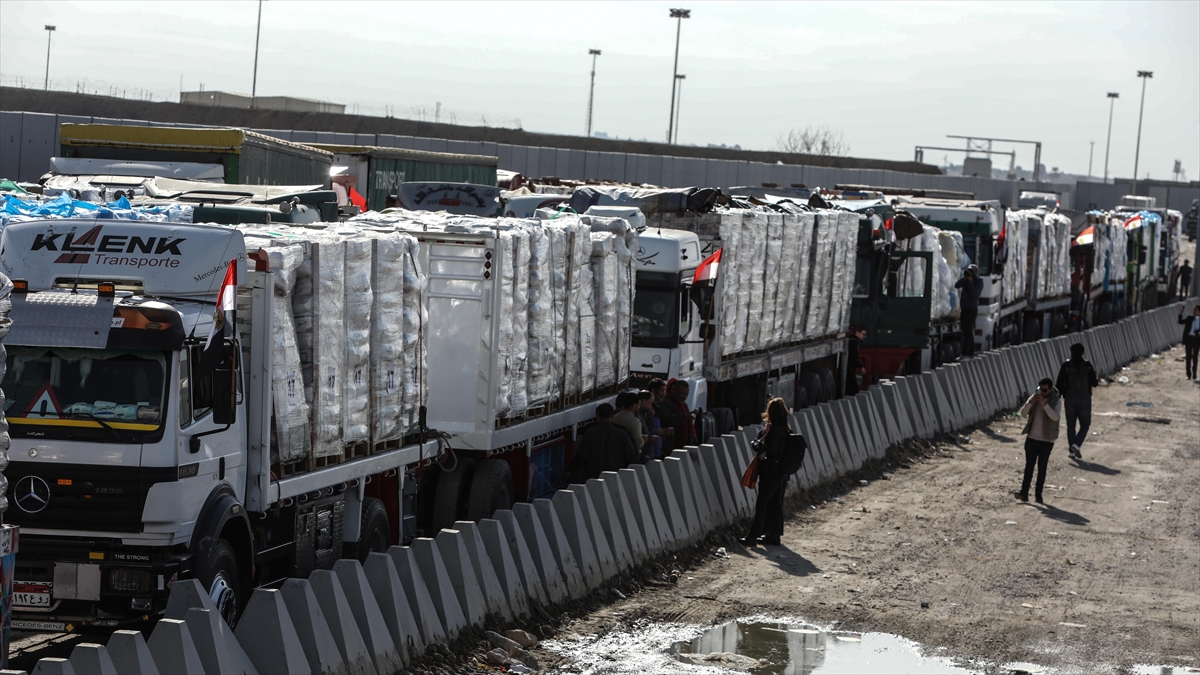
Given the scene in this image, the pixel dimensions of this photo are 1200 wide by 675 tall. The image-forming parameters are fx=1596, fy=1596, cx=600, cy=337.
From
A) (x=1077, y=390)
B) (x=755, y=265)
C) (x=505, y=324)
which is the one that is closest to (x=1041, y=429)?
(x=1077, y=390)

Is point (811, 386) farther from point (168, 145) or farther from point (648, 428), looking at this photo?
point (168, 145)

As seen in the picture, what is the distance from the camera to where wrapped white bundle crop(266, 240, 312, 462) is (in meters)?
10.6

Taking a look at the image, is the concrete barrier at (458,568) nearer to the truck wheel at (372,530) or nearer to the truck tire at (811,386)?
the truck wheel at (372,530)

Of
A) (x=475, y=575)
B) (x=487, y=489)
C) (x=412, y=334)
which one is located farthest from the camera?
(x=487, y=489)

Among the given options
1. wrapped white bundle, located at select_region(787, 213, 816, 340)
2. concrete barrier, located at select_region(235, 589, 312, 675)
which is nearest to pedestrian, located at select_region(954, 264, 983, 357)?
wrapped white bundle, located at select_region(787, 213, 816, 340)

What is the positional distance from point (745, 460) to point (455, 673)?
740 cm

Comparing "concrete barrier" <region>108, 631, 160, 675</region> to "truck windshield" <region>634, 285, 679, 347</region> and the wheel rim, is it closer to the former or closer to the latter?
the wheel rim

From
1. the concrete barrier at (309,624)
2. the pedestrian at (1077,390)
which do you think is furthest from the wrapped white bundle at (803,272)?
the concrete barrier at (309,624)

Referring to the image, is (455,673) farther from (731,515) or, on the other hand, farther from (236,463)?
(731,515)

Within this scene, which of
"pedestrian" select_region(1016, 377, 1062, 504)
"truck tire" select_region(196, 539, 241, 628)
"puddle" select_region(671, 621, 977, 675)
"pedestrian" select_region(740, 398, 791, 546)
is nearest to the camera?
"truck tire" select_region(196, 539, 241, 628)

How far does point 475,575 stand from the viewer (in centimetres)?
1095

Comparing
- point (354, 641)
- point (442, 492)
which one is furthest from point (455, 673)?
point (442, 492)

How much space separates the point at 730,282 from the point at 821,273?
4.95m

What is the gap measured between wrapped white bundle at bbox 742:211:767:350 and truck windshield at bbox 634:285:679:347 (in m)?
2.93
